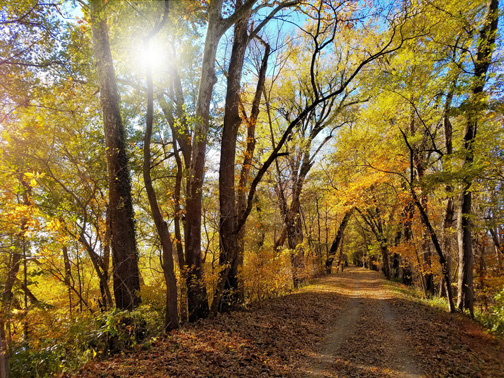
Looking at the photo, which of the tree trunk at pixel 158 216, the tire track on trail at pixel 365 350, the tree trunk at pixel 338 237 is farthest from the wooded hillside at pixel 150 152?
the tree trunk at pixel 338 237

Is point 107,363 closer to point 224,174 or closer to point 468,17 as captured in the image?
point 224,174

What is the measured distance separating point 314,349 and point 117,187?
22.4 feet

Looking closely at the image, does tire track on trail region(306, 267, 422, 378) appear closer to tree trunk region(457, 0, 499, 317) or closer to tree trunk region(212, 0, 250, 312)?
tree trunk region(457, 0, 499, 317)

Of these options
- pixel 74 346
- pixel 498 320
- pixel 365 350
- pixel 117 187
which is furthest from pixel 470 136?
pixel 74 346

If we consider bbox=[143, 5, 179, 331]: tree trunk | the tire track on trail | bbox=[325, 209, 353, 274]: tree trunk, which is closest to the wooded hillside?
bbox=[143, 5, 179, 331]: tree trunk

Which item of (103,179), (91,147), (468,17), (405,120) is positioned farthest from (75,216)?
(405,120)

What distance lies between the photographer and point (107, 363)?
4.34 m

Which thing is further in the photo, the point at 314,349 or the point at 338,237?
the point at 338,237

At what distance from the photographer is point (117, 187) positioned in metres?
6.58

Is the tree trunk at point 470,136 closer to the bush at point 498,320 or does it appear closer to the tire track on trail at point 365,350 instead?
the bush at point 498,320

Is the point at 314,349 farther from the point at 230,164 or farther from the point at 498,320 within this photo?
the point at 230,164

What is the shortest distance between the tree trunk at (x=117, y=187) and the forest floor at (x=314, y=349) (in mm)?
1832

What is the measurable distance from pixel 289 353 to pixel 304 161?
11.2 meters

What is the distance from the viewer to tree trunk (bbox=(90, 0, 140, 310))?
20.5 ft
